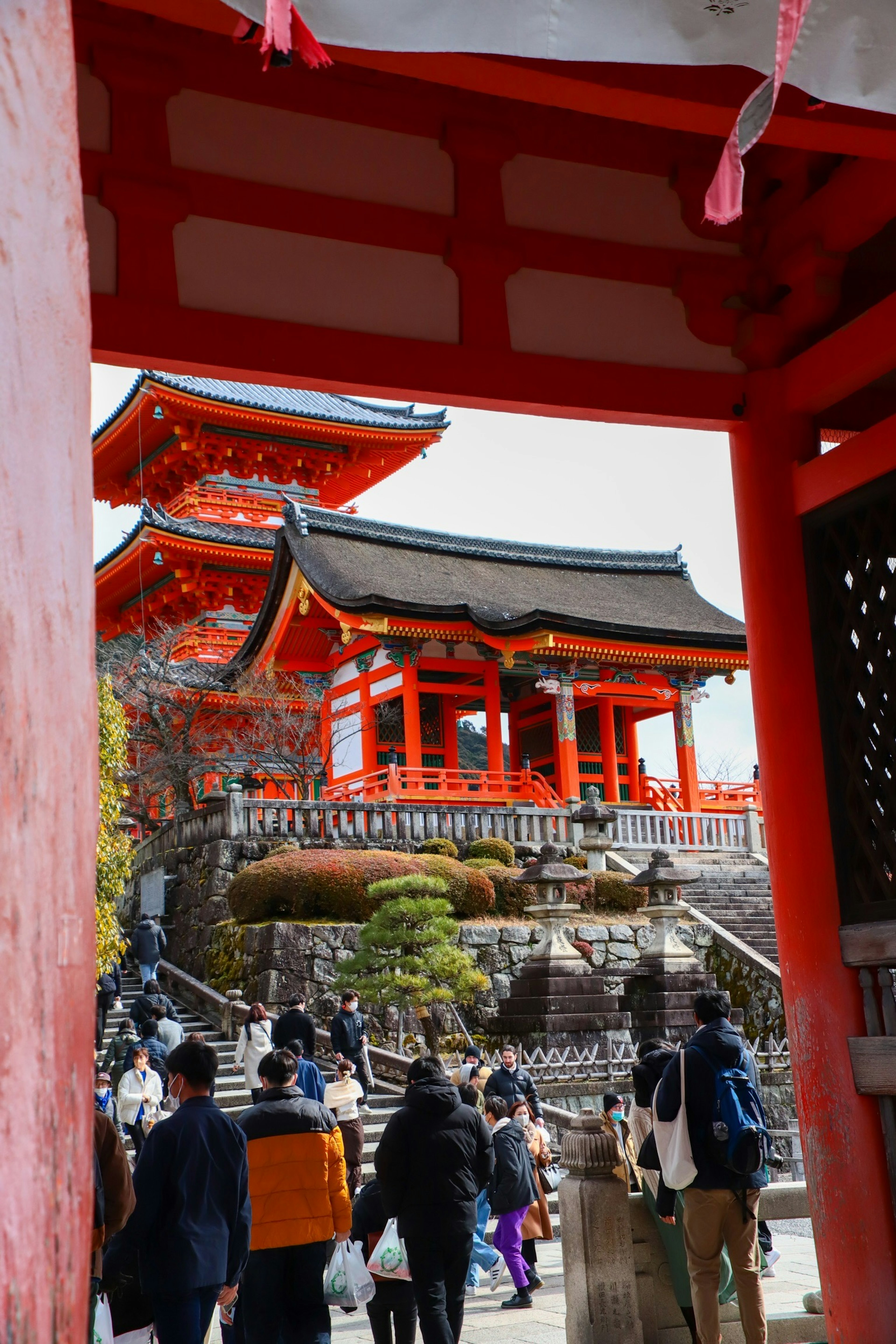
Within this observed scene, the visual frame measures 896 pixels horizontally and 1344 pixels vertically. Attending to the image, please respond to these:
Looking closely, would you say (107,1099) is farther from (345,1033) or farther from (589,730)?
(589,730)

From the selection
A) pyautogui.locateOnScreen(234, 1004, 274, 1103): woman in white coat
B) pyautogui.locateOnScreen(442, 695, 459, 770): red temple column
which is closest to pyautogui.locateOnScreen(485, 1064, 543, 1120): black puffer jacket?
pyautogui.locateOnScreen(234, 1004, 274, 1103): woman in white coat

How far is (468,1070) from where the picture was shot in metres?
10.7

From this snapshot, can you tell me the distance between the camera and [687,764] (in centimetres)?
2530

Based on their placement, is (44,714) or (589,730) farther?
(589,730)

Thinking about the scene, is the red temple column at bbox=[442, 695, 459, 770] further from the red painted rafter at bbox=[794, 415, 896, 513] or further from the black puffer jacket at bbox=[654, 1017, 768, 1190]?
the red painted rafter at bbox=[794, 415, 896, 513]

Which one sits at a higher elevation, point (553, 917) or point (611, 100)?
point (611, 100)

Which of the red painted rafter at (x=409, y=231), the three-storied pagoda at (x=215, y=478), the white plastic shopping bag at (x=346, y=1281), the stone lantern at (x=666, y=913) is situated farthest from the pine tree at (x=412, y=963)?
the three-storied pagoda at (x=215, y=478)

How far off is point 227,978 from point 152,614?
1683 centimetres

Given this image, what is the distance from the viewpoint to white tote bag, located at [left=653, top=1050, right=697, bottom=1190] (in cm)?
502

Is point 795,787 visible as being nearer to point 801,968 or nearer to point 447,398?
point 801,968

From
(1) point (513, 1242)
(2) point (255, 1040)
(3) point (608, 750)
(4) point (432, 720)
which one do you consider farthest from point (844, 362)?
(3) point (608, 750)

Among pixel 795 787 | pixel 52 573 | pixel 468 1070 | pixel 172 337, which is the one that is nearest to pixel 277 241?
pixel 172 337

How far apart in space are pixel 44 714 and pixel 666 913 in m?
16.5

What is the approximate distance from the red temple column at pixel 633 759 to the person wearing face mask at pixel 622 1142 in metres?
Result: 15.1
